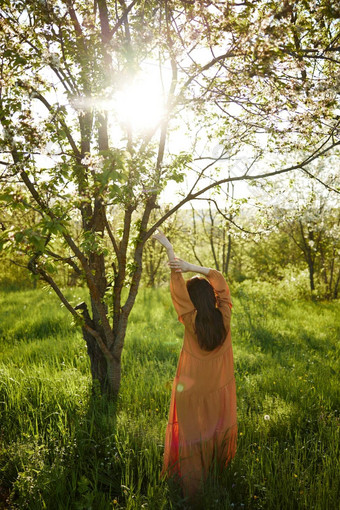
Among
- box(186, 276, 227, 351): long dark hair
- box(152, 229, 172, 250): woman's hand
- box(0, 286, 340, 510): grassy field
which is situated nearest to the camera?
box(0, 286, 340, 510): grassy field

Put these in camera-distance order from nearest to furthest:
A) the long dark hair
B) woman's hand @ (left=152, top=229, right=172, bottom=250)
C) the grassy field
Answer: the grassy field, the long dark hair, woman's hand @ (left=152, top=229, right=172, bottom=250)

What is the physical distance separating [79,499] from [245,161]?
374 centimetres

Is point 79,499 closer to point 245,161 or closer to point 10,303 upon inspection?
point 245,161

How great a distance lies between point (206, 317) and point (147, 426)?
4.81 ft

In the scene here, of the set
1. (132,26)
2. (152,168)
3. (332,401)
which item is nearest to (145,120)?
(152,168)

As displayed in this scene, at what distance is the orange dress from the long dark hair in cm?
5

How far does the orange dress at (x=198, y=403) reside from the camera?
2.71m

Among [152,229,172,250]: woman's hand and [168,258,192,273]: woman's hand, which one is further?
[152,229,172,250]: woman's hand

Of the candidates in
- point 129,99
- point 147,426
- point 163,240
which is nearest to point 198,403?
point 147,426

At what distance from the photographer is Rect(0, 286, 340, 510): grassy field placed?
2545 millimetres

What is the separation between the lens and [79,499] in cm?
259

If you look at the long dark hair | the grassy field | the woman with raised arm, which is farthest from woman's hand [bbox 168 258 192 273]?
the grassy field

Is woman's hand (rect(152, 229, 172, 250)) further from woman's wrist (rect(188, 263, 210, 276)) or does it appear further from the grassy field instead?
the grassy field

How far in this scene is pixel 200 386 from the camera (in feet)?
9.10
